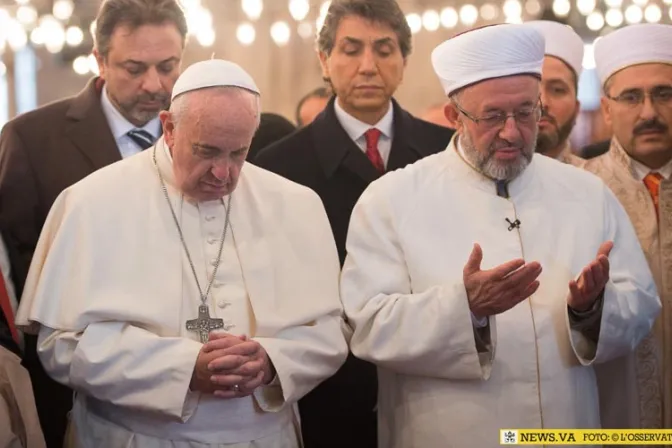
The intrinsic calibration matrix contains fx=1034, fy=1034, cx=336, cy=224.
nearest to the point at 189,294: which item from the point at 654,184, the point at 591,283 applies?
the point at 591,283

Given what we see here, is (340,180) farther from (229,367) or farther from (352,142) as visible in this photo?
(229,367)

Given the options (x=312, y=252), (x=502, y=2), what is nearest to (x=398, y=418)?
(x=312, y=252)

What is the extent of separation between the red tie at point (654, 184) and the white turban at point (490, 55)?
872 millimetres

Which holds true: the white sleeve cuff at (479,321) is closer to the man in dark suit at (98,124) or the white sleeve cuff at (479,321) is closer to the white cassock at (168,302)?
the white cassock at (168,302)

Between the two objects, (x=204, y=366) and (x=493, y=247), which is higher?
(x=493, y=247)

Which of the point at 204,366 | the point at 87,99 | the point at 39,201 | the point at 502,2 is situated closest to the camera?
the point at 204,366

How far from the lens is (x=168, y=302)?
140 inches

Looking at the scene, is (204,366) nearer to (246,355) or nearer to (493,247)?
(246,355)

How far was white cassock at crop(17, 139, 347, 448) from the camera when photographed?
135 inches

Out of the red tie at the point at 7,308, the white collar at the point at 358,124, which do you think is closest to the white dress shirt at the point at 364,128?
the white collar at the point at 358,124

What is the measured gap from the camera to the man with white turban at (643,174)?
4109 mm

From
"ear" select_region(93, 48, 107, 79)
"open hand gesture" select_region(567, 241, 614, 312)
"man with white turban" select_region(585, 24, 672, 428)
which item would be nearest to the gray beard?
"open hand gesture" select_region(567, 241, 614, 312)

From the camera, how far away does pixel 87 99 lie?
4.68m

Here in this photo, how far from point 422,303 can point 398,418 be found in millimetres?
498
